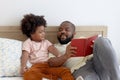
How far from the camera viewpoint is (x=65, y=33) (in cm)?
183

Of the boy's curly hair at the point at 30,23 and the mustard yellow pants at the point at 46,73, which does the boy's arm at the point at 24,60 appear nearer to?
the mustard yellow pants at the point at 46,73

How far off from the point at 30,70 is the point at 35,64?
0.36ft

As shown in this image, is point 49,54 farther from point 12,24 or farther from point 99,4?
point 99,4

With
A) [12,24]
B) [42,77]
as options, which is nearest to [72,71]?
[42,77]

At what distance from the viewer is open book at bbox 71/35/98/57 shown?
5.27 ft

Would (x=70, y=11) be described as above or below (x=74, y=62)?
above

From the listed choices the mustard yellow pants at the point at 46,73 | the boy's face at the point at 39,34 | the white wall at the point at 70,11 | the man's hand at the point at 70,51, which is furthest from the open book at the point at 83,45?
the white wall at the point at 70,11

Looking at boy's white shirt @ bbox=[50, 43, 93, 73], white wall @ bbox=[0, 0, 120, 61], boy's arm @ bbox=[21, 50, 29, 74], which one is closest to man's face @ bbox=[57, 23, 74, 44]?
boy's white shirt @ bbox=[50, 43, 93, 73]

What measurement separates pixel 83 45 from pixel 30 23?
1.55ft

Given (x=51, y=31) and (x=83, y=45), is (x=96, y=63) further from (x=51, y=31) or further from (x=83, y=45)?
(x=51, y=31)

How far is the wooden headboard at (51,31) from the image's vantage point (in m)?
1.92

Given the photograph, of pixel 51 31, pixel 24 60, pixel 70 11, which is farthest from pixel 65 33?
pixel 24 60

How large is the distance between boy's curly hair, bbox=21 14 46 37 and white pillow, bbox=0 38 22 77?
162mm

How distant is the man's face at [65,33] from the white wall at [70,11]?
0.18m
